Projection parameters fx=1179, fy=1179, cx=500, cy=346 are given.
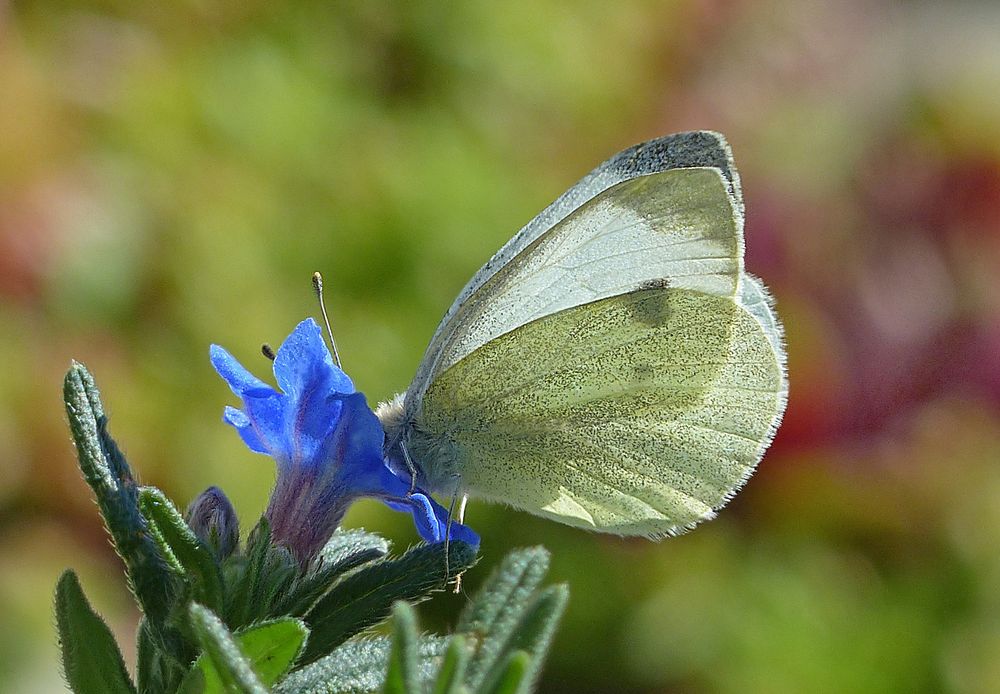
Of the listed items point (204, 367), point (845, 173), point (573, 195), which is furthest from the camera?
point (845, 173)

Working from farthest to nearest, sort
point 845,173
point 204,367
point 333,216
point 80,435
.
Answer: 1. point 845,173
2. point 333,216
3. point 204,367
4. point 80,435

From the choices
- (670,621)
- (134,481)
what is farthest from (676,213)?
(670,621)

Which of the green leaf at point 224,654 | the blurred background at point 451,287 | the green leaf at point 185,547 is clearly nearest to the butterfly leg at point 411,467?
the green leaf at point 185,547

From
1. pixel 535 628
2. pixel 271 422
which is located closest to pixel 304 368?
pixel 271 422

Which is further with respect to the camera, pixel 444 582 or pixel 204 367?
pixel 204 367

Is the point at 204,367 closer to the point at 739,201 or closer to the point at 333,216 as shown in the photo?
the point at 333,216

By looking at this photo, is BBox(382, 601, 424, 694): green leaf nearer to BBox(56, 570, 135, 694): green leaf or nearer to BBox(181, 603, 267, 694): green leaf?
BBox(181, 603, 267, 694): green leaf

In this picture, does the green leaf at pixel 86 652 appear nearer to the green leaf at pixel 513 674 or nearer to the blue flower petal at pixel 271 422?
the blue flower petal at pixel 271 422
